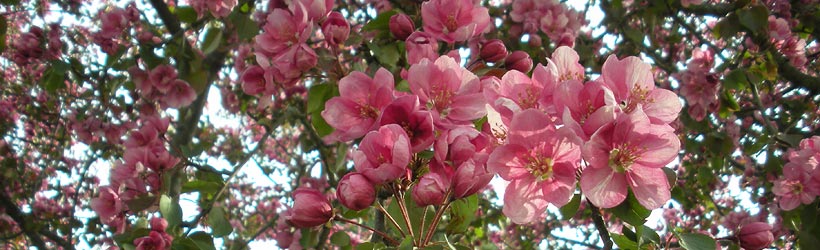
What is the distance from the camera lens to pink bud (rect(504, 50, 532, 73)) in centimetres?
127

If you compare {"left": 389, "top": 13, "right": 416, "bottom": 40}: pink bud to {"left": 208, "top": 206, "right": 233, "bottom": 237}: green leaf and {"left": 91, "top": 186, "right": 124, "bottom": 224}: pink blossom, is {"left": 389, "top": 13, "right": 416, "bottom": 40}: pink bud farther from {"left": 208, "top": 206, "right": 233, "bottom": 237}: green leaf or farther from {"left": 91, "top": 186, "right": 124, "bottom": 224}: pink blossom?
{"left": 91, "top": 186, "right": 124, "bottom": 224}: pink blossom

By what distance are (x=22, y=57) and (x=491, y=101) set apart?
1944 millimetres

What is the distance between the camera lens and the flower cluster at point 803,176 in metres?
1.80

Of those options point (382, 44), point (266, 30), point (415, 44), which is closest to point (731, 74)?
point (382, 44)

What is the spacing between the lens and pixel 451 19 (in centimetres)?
129

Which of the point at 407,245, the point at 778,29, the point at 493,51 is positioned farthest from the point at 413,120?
the point at 778,29

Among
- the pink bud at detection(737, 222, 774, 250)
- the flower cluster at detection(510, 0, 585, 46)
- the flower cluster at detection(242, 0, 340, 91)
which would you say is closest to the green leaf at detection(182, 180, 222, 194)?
the flower cluster at detection(242, 0, 340, 91)

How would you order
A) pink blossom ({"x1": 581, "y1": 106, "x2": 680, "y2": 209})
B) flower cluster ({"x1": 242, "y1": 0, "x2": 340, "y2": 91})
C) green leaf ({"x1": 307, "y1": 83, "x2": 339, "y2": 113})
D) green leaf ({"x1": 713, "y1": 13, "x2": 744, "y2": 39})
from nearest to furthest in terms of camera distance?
pink blossom ({"x1": 581, "y1": 106, "x2": 680, "y2": 209}) → flower cluster ({"x1": 242, "y1": 0, "x2": 340, "y2": 91}) → green leaf ({"x1": 307, "y1": 83, "x2": 339, "y2": 113}) → green leaf ({"x1": 713, "y1": 13, "x2": 744, "y2": 39})

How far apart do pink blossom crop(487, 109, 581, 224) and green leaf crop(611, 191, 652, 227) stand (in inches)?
5.4

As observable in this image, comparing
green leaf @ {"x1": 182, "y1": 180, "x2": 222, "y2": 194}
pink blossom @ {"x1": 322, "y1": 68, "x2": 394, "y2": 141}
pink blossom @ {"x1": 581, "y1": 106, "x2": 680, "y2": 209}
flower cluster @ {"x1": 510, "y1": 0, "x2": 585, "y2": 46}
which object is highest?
flower cluster @ {"x1": 510, "y1": 0, "x2": 585, "y2": 46}

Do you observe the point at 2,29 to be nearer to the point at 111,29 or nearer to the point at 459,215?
the point at 111,29

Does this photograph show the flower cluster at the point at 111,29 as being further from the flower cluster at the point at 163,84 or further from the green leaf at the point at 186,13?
the green leaf at the point at 186,13

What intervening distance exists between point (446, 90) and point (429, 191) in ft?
0.75

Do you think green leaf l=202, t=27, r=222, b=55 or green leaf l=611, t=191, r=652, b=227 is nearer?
green leaf l=611, t=191, r=652, b=227
